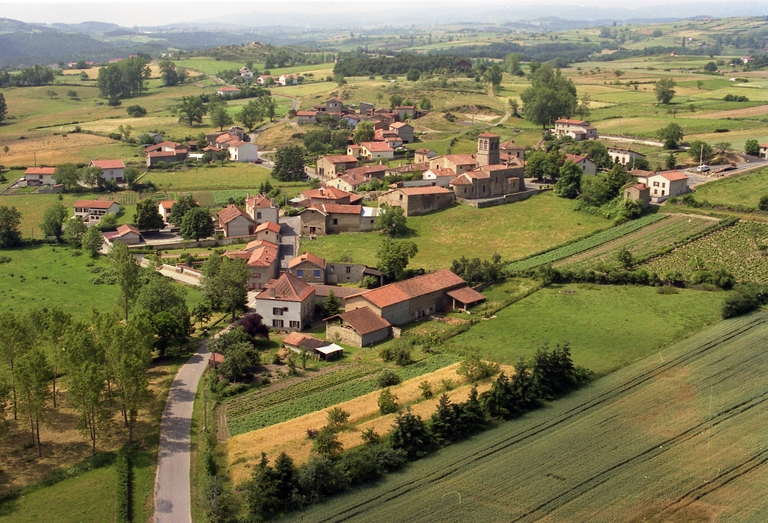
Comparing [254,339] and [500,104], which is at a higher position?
[500,104]

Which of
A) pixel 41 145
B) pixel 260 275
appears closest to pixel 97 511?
pixel 260 275

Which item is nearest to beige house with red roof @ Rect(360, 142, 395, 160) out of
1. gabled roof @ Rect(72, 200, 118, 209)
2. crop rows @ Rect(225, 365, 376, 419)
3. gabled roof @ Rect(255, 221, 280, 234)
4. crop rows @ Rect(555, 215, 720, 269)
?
gabled roof @ Rect(255, 221, 280, 234)

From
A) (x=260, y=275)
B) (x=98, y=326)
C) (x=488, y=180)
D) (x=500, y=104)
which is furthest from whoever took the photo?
(x=500, y=104)

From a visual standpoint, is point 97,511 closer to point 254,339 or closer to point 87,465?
point 87,465

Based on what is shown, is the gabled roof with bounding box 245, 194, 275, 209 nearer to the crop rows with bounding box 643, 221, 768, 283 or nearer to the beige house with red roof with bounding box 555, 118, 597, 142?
the crop rows with bounding box 643, 221, 768, 283

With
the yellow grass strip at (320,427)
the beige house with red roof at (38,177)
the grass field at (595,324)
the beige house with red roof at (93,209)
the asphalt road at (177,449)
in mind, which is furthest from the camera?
the beige house with red roof at (38,177)

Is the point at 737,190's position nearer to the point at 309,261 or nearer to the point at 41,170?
the point at 309,261

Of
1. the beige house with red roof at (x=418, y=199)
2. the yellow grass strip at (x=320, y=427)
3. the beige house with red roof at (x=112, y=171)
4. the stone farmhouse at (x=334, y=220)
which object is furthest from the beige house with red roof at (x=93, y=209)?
the yellow grass strip at (x=320, y=427)

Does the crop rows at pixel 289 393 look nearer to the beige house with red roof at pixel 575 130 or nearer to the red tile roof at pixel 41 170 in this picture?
the red tile roof at pixel 41 170
